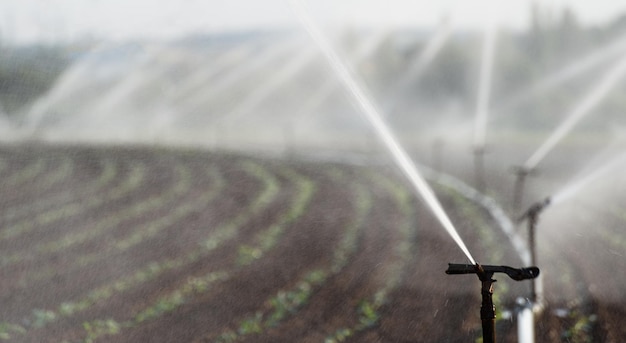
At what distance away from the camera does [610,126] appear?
34.3 m

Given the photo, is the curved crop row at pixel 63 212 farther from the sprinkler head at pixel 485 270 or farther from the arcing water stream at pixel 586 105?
the arcing water stream at pixel 586 105

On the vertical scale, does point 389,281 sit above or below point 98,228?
below

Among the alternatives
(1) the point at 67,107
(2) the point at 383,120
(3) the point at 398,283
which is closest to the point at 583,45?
(2) the point at 383,120

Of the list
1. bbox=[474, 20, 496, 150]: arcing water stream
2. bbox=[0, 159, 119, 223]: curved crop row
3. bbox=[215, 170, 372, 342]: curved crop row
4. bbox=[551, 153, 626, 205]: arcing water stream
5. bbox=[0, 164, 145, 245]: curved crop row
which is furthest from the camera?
bbox=[474, 20, 496, 150]: arcing water stream

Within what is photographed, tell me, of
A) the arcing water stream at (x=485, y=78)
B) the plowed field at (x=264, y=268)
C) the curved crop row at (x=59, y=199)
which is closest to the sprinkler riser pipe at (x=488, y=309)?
the plowed field at (x=264, y=268)

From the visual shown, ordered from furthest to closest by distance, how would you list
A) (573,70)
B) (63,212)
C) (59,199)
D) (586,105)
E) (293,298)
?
1. (586,105)
2. (573,70)
3. (59,199)
4. (63,212)
5. (293,298)

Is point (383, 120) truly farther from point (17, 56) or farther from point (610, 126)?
point (17, 56)

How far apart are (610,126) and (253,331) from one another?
29.2 meters

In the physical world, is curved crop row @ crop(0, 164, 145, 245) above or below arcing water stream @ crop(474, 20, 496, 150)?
below

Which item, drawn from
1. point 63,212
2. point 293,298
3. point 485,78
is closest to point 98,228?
point 63,212

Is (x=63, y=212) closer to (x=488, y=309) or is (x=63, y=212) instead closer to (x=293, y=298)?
(x=293, y=298)

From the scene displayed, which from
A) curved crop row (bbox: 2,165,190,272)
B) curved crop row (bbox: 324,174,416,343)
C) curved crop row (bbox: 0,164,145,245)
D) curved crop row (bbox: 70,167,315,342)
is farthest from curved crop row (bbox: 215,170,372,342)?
curved crop row (bbox: 0,164,145,245)

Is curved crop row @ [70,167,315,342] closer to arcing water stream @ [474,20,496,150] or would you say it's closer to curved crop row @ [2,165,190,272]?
curved crop row @ [2,165,190,272]

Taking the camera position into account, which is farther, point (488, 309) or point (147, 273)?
point (147, 273)
